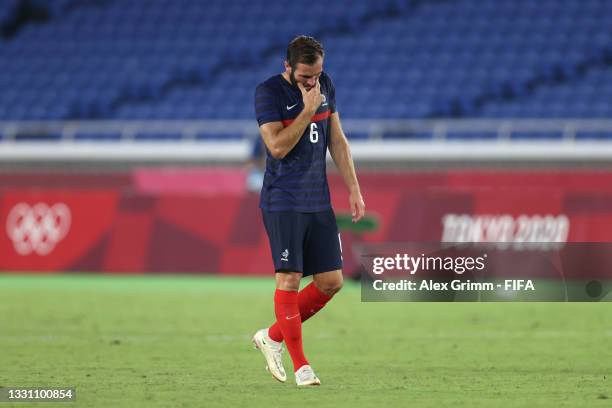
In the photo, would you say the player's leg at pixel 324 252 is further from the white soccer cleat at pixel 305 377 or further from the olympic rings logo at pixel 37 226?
the olympic rings logo at pixel 37 226

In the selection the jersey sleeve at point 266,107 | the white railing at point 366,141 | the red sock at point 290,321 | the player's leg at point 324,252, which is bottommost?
the white railing at point 366,141

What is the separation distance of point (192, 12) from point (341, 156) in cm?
2349

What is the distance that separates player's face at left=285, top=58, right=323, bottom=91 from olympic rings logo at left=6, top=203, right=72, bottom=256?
528 inches

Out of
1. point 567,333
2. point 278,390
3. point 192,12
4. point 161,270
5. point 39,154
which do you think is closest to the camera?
point 278,390

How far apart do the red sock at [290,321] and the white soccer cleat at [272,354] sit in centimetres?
12

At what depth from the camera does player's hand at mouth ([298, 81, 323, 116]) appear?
7.75 m

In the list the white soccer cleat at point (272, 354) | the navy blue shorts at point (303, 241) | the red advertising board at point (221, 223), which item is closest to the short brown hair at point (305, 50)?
the navy blue shorts at point (303, 241)

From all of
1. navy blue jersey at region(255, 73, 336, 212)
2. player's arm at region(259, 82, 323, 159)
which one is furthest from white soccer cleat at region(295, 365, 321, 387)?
player's arm at region(259, 82, 323, 159)

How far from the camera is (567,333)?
11828 millimetres

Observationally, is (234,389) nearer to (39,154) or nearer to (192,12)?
(39,154)

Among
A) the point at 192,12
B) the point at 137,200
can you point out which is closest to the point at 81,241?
the point at 137,200

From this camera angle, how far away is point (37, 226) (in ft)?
68.5

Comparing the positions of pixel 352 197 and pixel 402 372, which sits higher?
pixel 352 197

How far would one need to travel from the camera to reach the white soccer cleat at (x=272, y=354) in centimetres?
807
